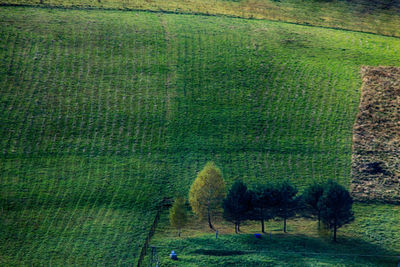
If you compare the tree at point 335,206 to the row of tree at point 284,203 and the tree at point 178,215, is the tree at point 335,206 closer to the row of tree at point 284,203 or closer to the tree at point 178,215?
the row of tree at point 284,203

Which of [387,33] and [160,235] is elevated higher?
[387,33]

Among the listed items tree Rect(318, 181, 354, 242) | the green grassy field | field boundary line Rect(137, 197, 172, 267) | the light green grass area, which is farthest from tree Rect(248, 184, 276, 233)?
the light green grass area

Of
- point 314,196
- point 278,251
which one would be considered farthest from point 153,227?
point 314,196

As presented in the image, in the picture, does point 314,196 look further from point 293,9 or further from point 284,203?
point 293,9

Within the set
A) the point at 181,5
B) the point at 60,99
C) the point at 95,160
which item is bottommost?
the point at 95,160

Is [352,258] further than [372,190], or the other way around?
[372,190]

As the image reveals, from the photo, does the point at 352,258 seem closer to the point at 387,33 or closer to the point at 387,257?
the point at 387,257

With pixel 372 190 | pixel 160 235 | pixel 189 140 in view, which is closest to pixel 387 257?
pixel 372 190

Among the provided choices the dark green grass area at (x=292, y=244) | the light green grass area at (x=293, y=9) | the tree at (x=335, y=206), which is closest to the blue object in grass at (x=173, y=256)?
the dark green grass area at (x=292, y=244)
